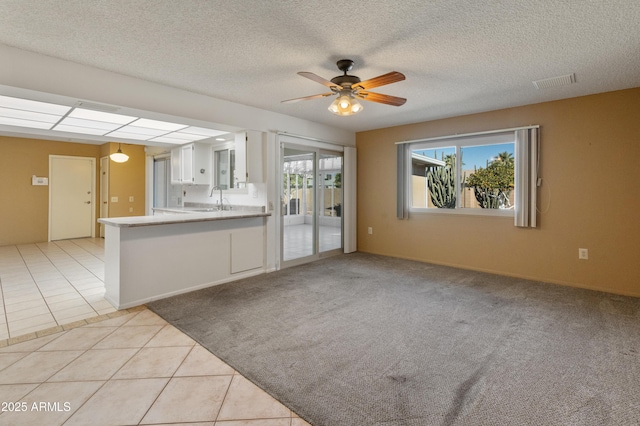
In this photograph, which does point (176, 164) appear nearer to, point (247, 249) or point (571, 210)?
point (247, 249)

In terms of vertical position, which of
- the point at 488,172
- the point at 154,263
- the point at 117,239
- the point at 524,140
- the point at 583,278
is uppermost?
the point at 524,140

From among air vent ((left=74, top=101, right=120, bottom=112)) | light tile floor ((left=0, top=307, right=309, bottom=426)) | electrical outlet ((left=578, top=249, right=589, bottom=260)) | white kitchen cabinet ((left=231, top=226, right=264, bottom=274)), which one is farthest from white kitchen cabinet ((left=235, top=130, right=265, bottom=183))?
electrical outlet ((left=578, top=249, right=589, bottom=260))

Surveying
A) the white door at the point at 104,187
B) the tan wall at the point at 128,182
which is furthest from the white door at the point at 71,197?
the tan wall at the point at 128,182

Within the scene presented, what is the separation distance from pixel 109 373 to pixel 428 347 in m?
2.30

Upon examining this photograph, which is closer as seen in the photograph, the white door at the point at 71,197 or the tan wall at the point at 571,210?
the tan wall at the point at 571,210

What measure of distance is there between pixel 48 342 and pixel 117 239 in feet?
3.43

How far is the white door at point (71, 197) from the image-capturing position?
7184 millimetres

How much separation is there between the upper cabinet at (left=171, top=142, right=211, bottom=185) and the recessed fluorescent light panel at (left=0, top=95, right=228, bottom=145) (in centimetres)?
32

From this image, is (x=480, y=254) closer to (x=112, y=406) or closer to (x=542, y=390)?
(x=542, y=390)

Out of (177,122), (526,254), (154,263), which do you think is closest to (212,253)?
(154,263)

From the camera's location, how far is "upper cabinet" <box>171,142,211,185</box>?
5652 mm

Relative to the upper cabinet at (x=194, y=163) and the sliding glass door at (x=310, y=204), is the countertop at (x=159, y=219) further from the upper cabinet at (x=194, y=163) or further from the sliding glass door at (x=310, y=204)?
the upper cabinet at (x=194, y=163)

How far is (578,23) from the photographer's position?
7.32ft

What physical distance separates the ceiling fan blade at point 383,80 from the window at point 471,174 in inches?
110
